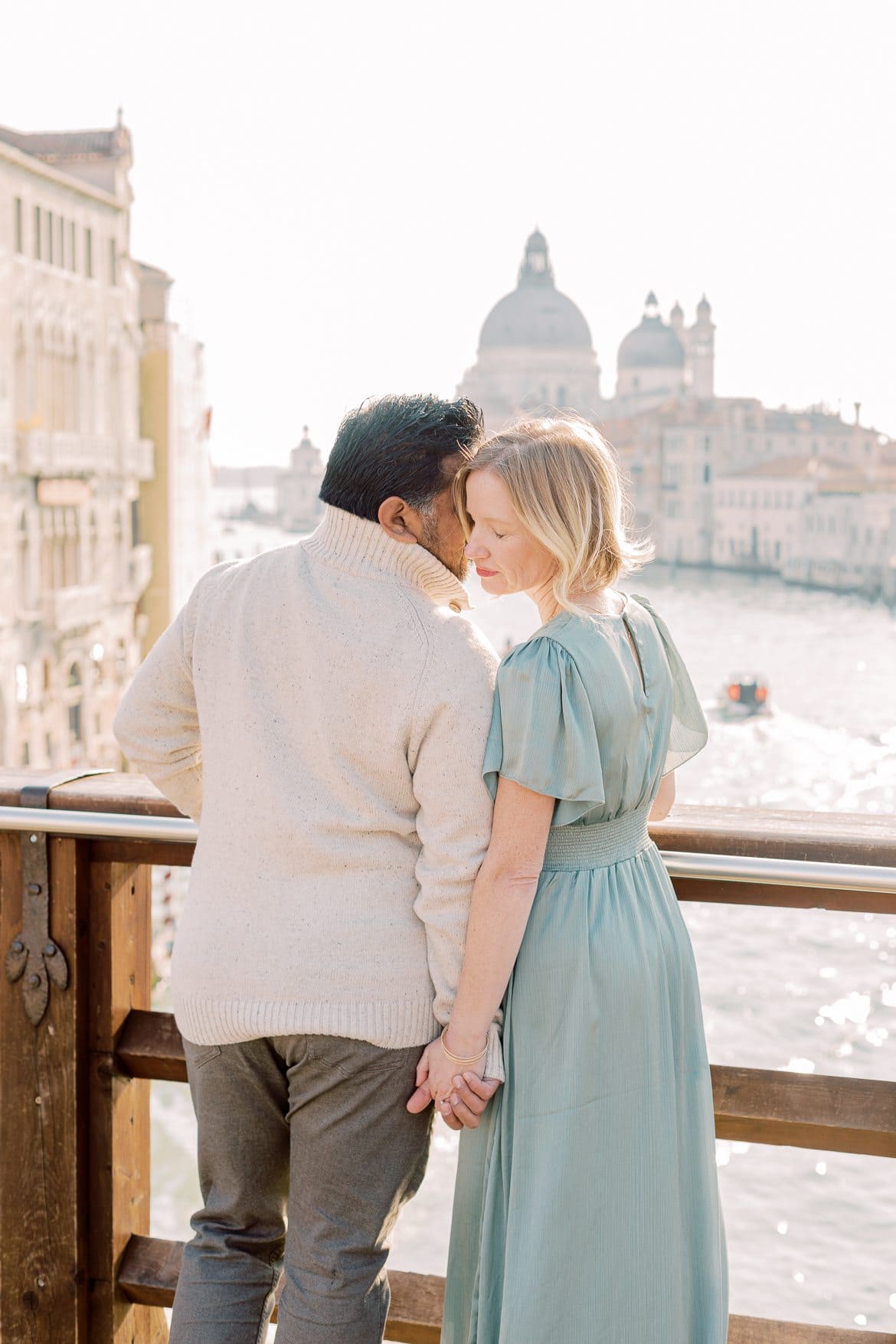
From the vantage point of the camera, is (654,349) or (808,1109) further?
(654,349)

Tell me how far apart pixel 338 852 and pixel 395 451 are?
0.81 feet

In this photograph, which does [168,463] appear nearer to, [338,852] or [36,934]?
[36,934]

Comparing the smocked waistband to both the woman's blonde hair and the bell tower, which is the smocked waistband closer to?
the woman's blonde hair

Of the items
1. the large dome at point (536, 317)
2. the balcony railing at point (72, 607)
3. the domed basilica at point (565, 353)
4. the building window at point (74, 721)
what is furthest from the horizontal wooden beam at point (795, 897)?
the large dome at point (536, 317)

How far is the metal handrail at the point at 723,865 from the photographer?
98cm

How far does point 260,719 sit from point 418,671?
107 mm

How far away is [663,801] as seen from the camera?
106cm

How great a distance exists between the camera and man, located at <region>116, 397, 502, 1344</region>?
879mm

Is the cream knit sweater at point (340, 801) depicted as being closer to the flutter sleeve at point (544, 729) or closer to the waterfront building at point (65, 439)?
the flutter sleeve at point (544, 729)

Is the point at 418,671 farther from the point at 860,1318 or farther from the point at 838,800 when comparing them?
the point at 838,800

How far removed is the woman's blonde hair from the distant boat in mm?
31417

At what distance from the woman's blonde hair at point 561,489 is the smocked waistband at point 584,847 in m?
0.14

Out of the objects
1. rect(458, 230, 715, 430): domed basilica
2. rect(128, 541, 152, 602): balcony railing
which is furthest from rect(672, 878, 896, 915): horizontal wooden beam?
rect(458, 230, 715, 430): domed basilica

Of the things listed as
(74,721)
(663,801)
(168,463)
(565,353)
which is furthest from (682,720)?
(565,353)
